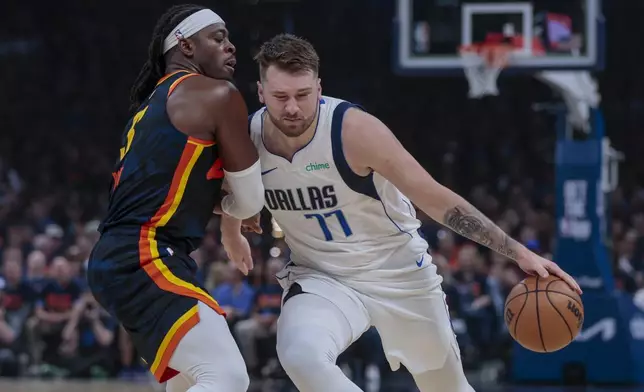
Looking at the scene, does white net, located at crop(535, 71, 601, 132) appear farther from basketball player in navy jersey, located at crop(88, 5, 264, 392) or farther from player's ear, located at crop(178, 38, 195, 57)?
basketball player in navy jersey, located at crop(88, 5, 264, 392)

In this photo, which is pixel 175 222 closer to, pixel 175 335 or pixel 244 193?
pixel 244 193

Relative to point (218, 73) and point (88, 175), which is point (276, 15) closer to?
point (88, 175)

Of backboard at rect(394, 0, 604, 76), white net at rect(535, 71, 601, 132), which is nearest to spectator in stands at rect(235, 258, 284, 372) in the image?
backboard at rect(394, 0, 604, 76)

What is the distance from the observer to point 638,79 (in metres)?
19.2

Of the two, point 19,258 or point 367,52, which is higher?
point 367,52

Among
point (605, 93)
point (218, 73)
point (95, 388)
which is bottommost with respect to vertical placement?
point (95, 388)

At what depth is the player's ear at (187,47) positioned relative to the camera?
4.37 metres

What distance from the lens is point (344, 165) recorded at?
14.9 feet

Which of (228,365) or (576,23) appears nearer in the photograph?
(228,365)

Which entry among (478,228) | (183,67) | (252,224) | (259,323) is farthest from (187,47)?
(259,323)

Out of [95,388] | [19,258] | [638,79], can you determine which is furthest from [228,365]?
[638,79]

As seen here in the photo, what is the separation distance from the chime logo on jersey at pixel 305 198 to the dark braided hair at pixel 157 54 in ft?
2.16

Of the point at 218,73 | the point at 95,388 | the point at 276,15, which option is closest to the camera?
the point at 218,73

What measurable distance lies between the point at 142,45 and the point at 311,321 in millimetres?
15529
